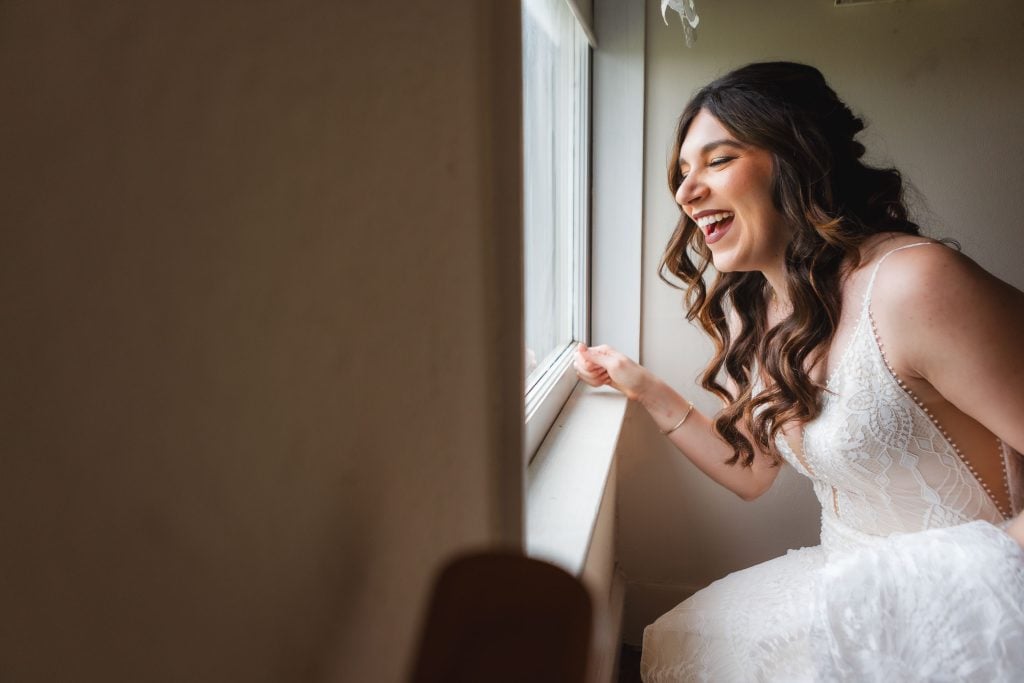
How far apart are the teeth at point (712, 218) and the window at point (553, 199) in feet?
0.93

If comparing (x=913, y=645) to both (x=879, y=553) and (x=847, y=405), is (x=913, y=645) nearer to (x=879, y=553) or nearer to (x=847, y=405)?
(x=879, y=553)

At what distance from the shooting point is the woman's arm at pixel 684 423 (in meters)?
1.54

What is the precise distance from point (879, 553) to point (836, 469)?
20cm

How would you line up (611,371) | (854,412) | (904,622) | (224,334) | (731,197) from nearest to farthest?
(224,334) < (904,622) < (854,412) < (731,197) < (611,371)

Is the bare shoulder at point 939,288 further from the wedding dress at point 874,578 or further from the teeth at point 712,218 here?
the teeth at point 712,218

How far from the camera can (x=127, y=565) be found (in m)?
0.24

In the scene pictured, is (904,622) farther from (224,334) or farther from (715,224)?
(224,334)

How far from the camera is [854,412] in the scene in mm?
1107

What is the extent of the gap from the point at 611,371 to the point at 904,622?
75cm

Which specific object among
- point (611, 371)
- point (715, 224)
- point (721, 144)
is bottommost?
point (611, 371)

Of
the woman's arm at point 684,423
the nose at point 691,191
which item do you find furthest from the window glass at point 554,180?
the nose at point 691,191

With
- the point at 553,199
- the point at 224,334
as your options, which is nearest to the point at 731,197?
the point at 553,199

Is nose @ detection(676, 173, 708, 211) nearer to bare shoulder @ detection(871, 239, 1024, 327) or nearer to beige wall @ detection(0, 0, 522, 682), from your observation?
bare shoulder @ detection(871, 239, 1024, 327)

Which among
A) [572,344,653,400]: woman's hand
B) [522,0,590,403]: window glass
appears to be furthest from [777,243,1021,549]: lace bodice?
[522,0,590,403]: window glass
